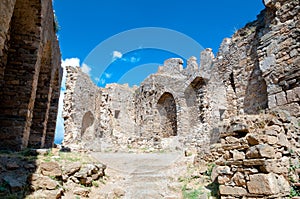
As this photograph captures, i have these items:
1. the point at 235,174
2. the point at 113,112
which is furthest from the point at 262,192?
the point at 113,112

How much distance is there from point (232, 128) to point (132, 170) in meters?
4.31

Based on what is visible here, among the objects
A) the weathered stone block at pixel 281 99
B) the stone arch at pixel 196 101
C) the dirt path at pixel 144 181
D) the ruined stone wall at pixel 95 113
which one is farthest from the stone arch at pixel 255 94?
the ruined stone wall at pixel 95 113

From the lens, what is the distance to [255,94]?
7.20m

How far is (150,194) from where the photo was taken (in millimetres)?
5023

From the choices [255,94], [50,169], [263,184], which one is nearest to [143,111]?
[255,94]

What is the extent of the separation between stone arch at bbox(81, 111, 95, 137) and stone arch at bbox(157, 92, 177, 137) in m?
5.58

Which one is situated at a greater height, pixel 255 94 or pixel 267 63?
pixel 267 63

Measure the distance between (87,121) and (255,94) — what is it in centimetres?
1422

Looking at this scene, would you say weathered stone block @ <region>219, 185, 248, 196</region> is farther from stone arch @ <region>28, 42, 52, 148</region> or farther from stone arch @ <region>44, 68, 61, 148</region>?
stone arch @ <region>44, 68, 61, 148</region>

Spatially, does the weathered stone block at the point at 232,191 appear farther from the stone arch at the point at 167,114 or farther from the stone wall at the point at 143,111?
the stone arch at the point at 167,114

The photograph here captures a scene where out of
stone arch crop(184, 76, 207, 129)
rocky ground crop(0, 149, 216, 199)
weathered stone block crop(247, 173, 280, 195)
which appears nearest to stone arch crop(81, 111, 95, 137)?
stone arch crop(184, 76, 207, 129)

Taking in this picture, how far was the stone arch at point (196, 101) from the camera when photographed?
15133mm

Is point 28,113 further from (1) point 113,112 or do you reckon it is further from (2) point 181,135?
(1) point 113,112

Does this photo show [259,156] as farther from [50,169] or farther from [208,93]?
[208,93]
